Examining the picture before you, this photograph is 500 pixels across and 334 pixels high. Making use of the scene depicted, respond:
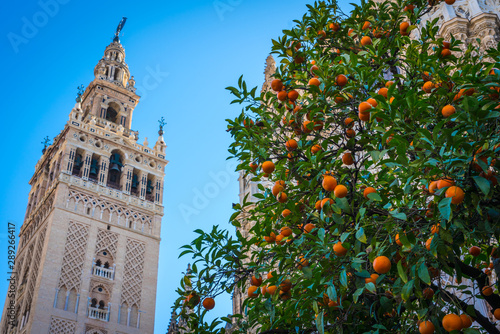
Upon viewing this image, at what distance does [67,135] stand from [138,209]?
23.7ft

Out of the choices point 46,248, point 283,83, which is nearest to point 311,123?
point 283,83

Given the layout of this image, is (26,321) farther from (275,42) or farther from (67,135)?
(275,42)

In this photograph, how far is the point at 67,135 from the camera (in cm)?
3691

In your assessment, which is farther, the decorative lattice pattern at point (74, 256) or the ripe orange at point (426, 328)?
the decorative lattice pattern at point (74, 256)

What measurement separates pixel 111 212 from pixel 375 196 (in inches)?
1321

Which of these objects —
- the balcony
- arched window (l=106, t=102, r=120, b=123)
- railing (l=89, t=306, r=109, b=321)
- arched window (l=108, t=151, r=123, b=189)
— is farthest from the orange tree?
arched window (l=106, t=102, r=120, b=123)

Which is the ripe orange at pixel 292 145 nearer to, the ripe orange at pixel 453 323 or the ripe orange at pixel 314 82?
the ripe orange at pixel 314 82

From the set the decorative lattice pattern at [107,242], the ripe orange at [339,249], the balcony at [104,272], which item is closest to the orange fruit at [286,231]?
the ripe orange at [339,249]

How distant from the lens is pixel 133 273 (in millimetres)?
34188

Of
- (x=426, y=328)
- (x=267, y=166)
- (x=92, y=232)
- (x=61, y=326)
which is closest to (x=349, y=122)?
(x=267, y=166)

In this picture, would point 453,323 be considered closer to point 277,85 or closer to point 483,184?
point 483,184

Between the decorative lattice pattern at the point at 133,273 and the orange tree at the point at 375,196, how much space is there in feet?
95.0

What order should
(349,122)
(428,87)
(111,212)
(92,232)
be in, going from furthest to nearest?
(111,212)
(92,232)
(349,122)
(428,87)

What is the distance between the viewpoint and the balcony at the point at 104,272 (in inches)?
1276
